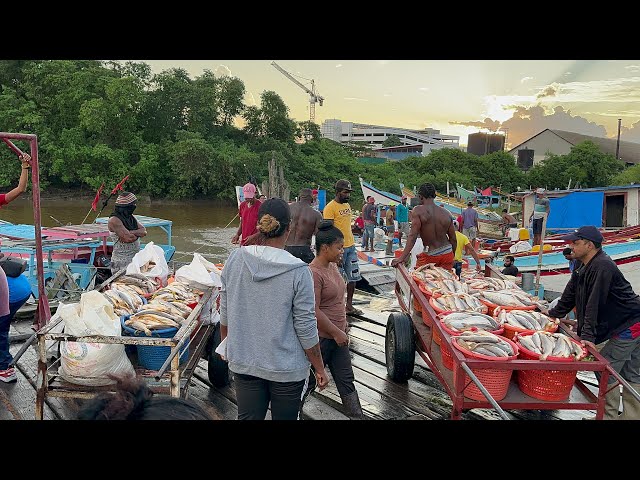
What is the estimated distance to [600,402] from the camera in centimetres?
402

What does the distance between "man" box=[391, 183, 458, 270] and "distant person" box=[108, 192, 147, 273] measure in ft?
12.1

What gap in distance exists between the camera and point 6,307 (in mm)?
4910

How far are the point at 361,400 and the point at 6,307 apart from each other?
360cm

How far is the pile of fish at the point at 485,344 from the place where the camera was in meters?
4.00

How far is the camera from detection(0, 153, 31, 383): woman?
15.8 ft

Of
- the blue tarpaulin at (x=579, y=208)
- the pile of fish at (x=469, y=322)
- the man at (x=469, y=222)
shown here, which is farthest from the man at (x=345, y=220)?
the blue tarpaulin at (x=579, y=208)

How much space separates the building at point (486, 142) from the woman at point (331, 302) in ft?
243

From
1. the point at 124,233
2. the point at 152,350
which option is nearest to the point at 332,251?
the point at 152,350

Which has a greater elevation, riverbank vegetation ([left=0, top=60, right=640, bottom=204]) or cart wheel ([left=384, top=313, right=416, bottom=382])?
riverbank vegetation ([left=0, top=60, right=640, bottom=204])

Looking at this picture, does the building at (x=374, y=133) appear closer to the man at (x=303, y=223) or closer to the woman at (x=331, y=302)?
the man at (x=303, y=223)

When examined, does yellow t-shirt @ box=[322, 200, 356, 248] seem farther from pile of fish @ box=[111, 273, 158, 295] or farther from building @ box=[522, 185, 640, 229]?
building @ box=[522, 185, 640, 229]

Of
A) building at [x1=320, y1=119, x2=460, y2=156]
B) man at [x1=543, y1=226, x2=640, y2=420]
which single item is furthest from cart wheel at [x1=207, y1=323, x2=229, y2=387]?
building at [x1=320, y1=119, x2=460, y2=156]
